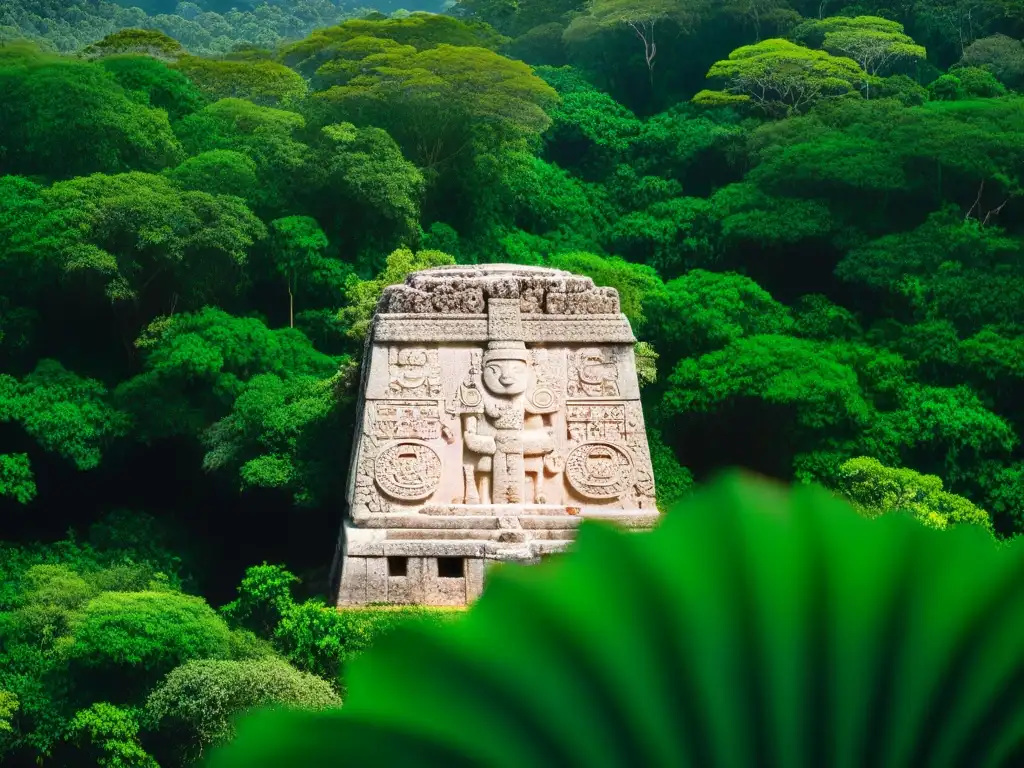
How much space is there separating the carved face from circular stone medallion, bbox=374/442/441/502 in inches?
34.9

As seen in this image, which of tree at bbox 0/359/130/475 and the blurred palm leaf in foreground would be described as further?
tree at bbox 0/359/130/475

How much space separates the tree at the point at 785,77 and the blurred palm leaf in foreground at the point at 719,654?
3201 centimetres

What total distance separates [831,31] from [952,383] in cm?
1412

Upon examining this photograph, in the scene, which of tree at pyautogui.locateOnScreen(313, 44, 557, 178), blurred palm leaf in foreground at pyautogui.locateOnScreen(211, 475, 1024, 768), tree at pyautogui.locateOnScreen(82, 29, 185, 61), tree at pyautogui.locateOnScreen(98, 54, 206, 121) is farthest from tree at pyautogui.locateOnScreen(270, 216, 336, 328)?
blurred palm leaf in foreground at pyautogui.locateOnScreen(211, 475, 1024, 768)

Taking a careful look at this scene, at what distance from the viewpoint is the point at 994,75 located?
34031 mm

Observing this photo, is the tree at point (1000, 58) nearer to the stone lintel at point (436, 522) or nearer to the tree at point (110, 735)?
the stone lintel at point (436, 522)

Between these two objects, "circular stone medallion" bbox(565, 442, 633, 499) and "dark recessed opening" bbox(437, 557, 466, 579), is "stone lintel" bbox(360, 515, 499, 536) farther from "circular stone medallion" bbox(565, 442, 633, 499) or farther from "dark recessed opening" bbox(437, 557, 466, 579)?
"circular stone medallion" bbox(565, 442, 633, 499)

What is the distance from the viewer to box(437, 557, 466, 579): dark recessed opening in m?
14.2

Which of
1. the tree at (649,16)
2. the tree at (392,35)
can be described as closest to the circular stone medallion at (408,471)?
the tree at (392,35)

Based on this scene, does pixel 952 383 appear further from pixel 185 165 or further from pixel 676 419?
pixel 185 165

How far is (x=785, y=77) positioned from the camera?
3300 cm

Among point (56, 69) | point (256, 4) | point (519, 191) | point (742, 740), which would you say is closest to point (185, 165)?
point (56, 69)

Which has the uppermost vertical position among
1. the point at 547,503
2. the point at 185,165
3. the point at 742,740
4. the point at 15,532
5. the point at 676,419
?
the point at 185,165

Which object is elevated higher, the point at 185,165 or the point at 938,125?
the point at 938,125
